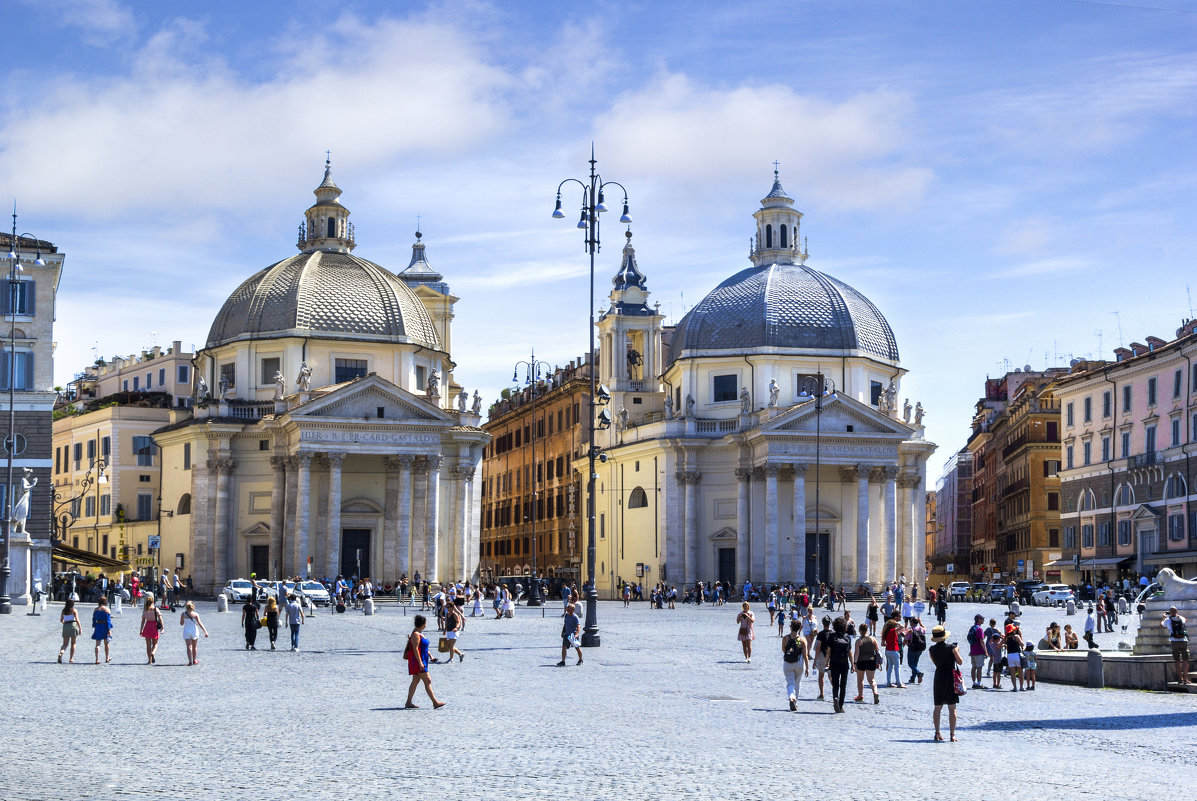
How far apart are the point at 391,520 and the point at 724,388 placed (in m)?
19.5

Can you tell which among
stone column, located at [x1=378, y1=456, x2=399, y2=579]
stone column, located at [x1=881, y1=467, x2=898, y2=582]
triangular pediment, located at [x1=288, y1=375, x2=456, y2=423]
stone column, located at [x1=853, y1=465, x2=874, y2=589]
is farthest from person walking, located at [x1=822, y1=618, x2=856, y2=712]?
stone column, located at [x1=881, y1=467, x2=898, y2=582]

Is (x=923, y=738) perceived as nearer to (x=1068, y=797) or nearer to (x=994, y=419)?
(x=1068, y=797)

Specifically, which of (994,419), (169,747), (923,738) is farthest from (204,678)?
(994,419)

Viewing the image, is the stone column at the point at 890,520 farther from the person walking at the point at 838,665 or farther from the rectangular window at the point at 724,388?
the person walking at the point at 838,665

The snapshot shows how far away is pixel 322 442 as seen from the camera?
72.4 meters

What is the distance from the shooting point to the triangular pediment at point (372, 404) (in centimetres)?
7231

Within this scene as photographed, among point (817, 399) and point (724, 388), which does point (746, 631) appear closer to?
point (817, 399)

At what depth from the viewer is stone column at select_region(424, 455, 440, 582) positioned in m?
73.6

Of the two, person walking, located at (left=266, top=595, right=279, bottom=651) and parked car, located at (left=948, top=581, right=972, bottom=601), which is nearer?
person walking, located at (left=266, top=595, right=279, bottom=651)

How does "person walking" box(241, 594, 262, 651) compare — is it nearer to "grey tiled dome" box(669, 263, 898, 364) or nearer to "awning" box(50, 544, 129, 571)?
"awning" box(50, 544, 129, 571)

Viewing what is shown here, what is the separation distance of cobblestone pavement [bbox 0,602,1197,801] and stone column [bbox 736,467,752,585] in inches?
1709

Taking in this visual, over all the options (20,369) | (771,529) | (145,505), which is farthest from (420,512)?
(145,505)

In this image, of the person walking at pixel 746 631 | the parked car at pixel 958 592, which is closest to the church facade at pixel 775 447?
the parked car at pixel 958 592

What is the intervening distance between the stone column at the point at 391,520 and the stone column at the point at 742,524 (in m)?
17.1
